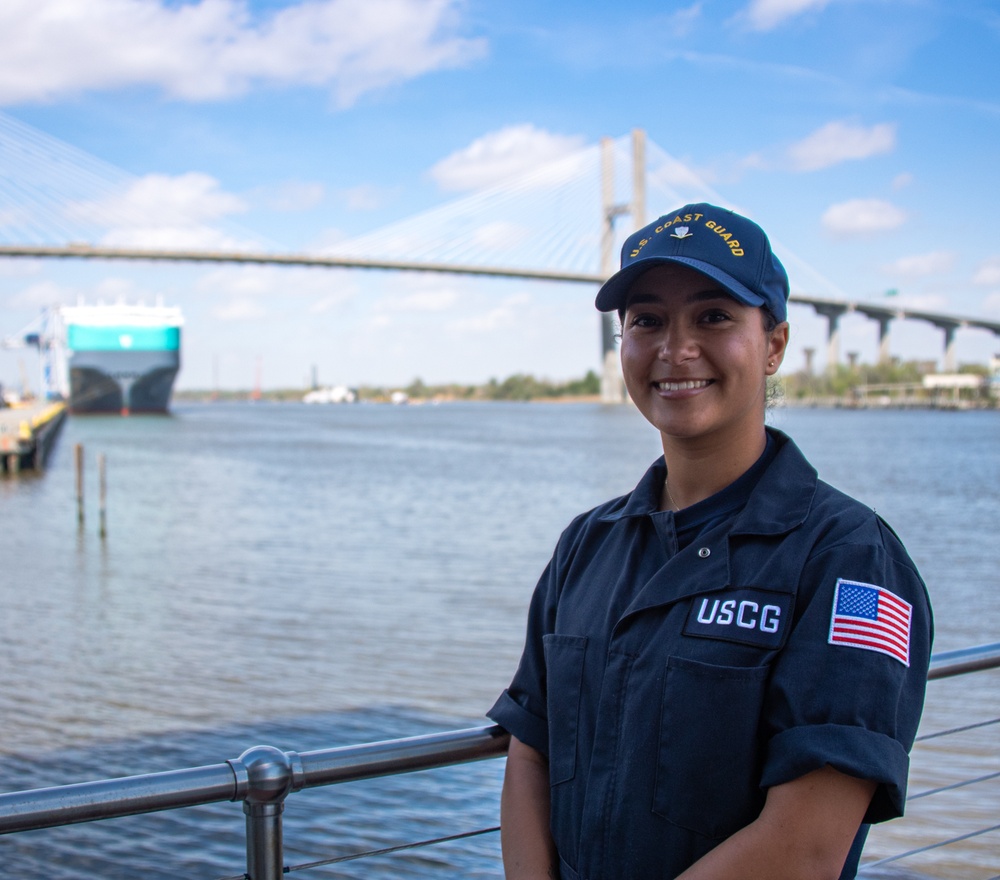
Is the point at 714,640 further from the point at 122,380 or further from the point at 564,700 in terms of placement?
the point at 122,380

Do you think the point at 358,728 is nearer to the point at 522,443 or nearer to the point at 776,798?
the point at 776,798

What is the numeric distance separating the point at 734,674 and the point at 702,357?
36cm

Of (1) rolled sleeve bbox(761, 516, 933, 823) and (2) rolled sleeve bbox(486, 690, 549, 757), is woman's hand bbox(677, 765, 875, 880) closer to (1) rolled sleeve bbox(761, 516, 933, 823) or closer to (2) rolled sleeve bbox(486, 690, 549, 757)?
(1) rolled sleeve bbox(761, 516, 933, 823)

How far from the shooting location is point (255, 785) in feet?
4.15

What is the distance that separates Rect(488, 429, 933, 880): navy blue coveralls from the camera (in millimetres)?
1013

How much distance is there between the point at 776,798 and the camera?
1028mm

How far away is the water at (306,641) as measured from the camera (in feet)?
15.3

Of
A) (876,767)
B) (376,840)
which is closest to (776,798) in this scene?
(876,767)

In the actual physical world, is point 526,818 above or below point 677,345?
below

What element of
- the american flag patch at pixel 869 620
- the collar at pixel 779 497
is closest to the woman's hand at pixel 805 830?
the american flag patch at pixel 869 620

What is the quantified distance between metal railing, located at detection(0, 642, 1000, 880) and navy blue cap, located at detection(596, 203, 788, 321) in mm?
663

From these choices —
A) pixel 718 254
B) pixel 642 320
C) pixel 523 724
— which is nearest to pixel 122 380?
pixel 523 724

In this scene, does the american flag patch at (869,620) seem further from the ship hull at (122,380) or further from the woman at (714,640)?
the ship hull at (122,380)

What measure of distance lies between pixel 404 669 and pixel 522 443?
112ft
